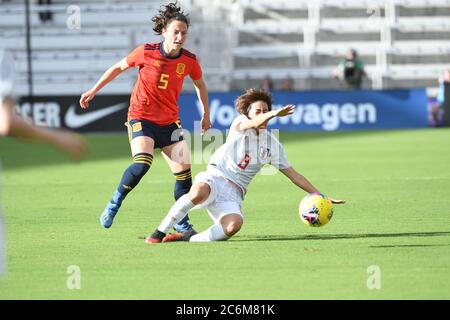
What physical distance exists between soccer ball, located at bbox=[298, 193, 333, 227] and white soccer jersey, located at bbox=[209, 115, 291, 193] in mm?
429

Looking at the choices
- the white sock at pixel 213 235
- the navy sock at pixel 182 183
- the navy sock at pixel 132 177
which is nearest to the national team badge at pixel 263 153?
the white sock at pixel 213 235

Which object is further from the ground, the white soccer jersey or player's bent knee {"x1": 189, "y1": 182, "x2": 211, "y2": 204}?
the white soccer jersey

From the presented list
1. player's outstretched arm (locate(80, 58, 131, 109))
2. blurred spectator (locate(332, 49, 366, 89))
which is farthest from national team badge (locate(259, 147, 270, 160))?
blurred spectator (locate(332, 49, 366, 89))

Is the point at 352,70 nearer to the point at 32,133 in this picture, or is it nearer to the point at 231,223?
the point at 231,223

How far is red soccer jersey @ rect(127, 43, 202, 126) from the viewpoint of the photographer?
10117 mm

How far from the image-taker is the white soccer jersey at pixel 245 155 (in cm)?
922

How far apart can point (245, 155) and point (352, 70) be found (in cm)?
2127

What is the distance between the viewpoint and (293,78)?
3206cm

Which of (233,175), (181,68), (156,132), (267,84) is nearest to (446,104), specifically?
(267,84)

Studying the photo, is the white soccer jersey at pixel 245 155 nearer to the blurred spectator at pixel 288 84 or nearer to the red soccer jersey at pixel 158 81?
the red soccer jersey at pixel 158 81

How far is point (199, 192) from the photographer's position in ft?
29.6

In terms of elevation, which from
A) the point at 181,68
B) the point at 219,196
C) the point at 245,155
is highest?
the point at 181,68

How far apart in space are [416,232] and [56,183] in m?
7.57

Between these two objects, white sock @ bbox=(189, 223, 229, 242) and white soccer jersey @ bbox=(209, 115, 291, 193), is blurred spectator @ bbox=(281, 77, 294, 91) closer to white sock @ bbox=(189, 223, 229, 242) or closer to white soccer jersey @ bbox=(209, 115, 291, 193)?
white soccer jersey @ bbox=(209, 115, 291, 193)
